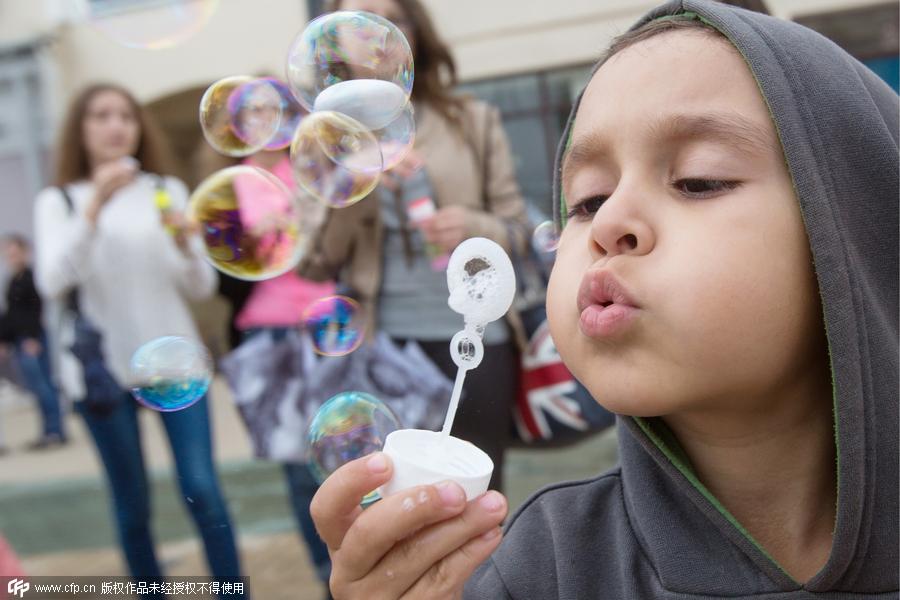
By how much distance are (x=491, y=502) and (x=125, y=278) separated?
7.00ft

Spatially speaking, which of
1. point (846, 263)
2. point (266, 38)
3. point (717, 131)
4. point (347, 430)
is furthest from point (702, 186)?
point (266, 38)

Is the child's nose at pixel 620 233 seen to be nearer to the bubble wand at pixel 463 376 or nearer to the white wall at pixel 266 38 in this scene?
the bubble wand at pixel 463 376

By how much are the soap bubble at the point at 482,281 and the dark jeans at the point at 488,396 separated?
34.4 inches

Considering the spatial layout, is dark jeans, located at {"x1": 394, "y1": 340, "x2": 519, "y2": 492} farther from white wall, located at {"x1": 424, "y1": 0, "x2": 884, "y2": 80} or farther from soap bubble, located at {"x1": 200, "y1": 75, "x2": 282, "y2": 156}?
white wall, located at {"x1": 424, "y1": 0, "x2": 884, "y2": 80}

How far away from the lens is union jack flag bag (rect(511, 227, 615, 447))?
204 centimetres

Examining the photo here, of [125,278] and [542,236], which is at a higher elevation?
[542,236]

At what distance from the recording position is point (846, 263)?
909 millimetres

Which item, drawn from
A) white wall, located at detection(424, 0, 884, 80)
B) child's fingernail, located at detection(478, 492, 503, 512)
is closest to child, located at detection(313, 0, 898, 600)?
child's fingernail, located at detection(478, 492, 503, 512)

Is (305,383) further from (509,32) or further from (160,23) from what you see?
(509,32)

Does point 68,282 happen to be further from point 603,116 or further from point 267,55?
point 267,55

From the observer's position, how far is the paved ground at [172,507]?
3088 mm

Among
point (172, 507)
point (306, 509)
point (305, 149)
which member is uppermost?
point (305, 149)

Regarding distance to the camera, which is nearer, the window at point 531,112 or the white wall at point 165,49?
the window at point 531,112

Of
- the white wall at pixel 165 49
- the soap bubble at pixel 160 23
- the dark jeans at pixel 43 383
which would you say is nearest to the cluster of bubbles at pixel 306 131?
the soap bubble at pixel 160 23
